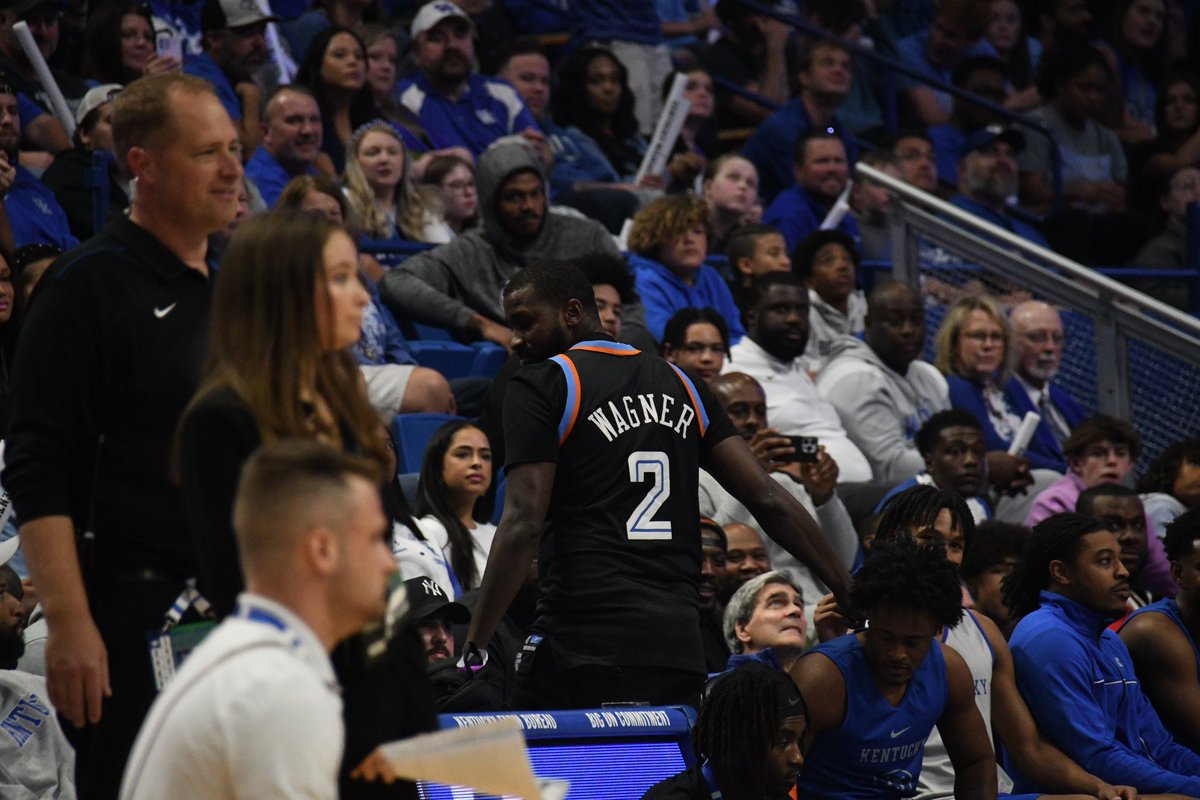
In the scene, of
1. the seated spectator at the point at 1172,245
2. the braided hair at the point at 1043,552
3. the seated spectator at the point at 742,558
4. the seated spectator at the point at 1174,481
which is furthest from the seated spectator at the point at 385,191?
the seated spectator at the point at 1172,245

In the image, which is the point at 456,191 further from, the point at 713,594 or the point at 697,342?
the point at 713,594

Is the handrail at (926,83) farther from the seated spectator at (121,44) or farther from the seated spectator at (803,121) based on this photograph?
the seated spectator at (121,44)

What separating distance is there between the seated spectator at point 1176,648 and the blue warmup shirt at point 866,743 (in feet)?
4.99

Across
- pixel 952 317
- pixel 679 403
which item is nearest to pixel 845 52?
pixel 952 317

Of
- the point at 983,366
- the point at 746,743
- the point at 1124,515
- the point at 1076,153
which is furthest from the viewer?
the point at 1076,153

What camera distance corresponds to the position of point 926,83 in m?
13.3

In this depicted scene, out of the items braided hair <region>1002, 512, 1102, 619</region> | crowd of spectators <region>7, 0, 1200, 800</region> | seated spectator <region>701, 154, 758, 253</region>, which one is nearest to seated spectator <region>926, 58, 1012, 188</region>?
crowd of spectators <region>7, 0, 1200, 800</region>

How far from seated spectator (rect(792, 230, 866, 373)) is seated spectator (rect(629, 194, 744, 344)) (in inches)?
31.4

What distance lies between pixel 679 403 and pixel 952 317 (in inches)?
185

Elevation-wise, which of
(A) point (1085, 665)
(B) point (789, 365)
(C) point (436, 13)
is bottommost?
(A) point (1085, 665)

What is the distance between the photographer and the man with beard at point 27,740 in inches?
204

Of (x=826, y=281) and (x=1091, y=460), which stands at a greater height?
(x=826, y=281)

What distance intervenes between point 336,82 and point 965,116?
5.68 meters

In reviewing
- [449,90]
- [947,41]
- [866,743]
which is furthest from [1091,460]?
[947,41]
